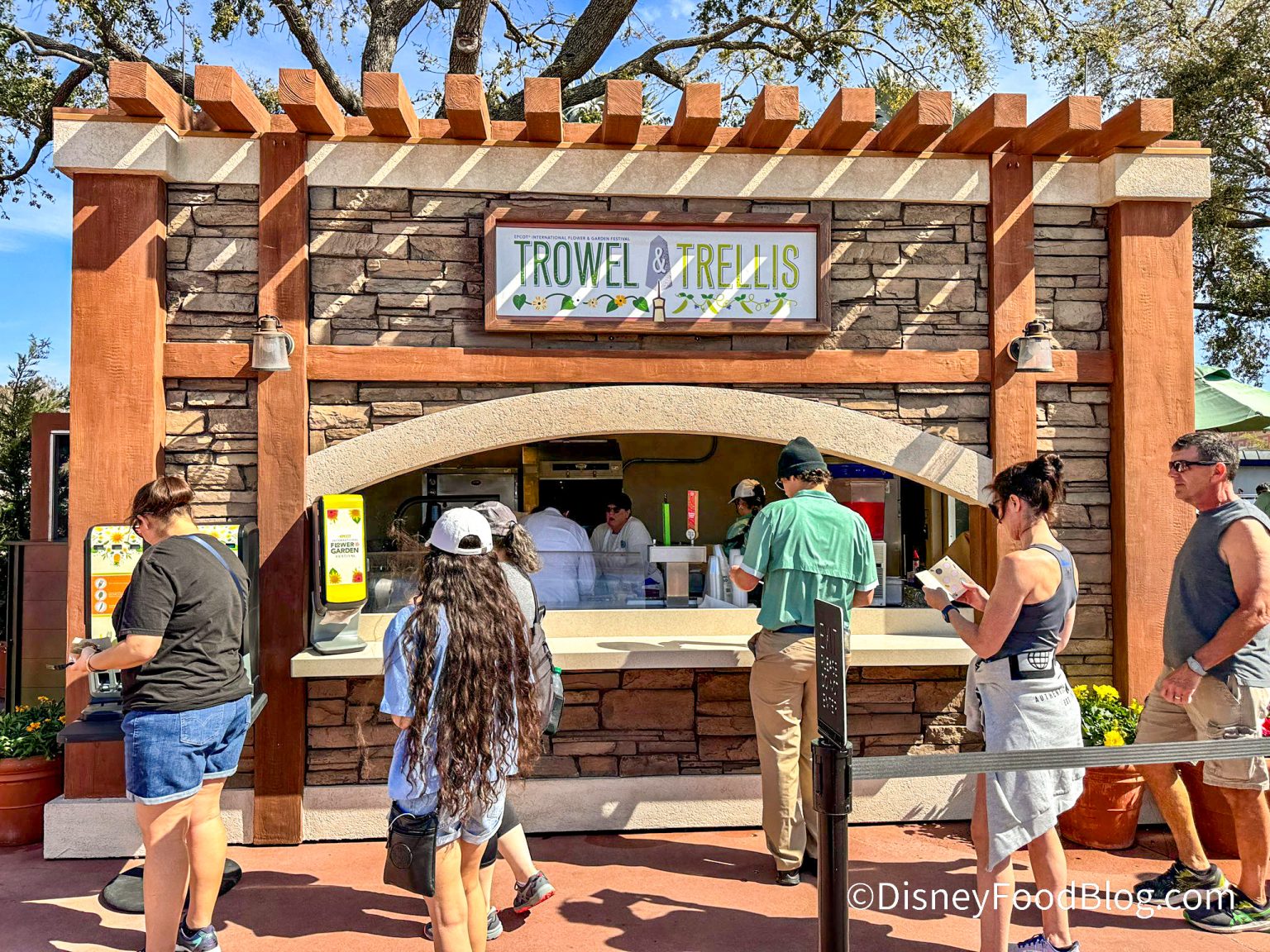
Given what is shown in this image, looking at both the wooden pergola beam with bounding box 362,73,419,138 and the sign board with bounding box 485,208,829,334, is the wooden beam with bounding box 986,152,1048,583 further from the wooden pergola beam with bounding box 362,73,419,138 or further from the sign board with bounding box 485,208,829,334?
the wooden pergola beam with bounding box 362,73,419,138

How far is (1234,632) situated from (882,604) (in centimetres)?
210

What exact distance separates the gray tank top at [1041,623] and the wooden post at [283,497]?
3.45 metres

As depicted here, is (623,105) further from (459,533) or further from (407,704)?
(407,704)

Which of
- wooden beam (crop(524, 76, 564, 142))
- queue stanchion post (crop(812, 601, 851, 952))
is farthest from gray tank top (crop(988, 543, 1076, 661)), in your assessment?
wooden beam (crop(524, 76, 564, 142))

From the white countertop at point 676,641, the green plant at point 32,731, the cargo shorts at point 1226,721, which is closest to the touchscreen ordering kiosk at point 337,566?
the white countertop at point 676,641

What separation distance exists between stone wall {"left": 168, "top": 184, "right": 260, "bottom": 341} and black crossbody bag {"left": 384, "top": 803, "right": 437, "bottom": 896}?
10.3ft

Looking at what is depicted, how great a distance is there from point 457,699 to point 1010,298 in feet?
13.1

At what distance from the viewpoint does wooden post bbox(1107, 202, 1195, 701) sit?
5176 millimetres

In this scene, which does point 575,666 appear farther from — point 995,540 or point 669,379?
point 995,540

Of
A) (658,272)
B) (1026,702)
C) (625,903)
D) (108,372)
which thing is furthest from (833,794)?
(108,372)

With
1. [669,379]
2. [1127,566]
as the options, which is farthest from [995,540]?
[669,379]

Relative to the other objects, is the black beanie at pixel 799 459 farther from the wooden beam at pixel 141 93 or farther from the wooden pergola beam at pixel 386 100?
the wooden beam at pixel 141 93

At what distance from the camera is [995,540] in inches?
207

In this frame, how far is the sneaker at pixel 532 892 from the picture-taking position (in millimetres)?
3844
